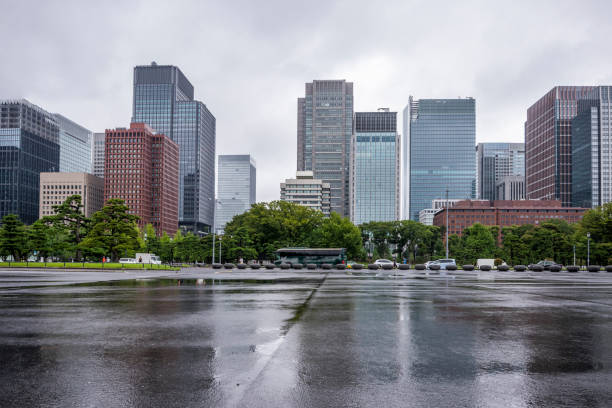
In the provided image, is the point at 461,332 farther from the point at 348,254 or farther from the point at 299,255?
the point at 348,254

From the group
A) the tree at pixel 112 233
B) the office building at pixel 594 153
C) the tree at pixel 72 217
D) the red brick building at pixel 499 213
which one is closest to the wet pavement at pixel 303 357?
the tree at pixel 112 233

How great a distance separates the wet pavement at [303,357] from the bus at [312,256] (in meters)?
52.3

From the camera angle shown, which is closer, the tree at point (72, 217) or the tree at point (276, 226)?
the tree at point (72, 217)

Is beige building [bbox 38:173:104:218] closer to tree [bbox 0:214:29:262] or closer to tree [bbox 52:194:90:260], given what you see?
tree [bbox 52:194:90:260]

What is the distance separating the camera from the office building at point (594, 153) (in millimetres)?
184000

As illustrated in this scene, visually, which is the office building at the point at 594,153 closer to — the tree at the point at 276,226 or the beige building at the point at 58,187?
the tree at the point at 276,226

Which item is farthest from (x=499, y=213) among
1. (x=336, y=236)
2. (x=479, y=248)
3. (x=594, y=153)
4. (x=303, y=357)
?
(x=303, y=357)

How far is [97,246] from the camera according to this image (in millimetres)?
55500

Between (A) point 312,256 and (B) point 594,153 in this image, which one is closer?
(A) point 312,256

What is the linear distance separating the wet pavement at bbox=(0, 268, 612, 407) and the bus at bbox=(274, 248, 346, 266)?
5225cm

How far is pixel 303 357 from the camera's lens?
749 cm

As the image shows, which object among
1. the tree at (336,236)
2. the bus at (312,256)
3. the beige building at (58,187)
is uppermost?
the beige building at (58,187)

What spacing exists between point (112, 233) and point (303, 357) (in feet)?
183

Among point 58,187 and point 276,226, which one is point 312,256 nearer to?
point 276,226
